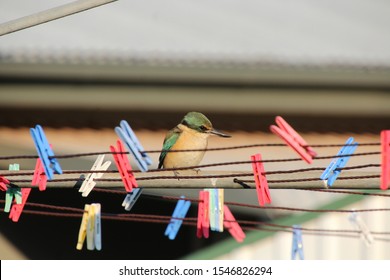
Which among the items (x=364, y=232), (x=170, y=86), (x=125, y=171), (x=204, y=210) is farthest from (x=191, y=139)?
(x=170, y=86)

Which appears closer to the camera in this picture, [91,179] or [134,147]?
[134,147]

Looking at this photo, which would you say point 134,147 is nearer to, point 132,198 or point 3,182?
point 132,198

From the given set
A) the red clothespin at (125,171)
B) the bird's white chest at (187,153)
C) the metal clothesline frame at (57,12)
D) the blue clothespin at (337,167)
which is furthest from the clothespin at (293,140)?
the bird's white chest at (187,153)

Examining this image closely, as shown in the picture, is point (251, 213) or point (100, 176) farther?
point (251, 213)

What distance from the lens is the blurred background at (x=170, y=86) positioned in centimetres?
1110

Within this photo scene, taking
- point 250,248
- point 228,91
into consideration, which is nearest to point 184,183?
point 250,248

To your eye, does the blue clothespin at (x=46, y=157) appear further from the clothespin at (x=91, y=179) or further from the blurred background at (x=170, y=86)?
the blurred background at (x=170, y=86)

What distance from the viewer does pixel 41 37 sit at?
38.0 feet

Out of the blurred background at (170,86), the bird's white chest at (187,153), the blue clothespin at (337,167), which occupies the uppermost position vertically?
the blurred background at (170,86)

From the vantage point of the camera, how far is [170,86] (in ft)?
37.2

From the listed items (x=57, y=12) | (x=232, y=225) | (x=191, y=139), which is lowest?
(x=232, y=225)

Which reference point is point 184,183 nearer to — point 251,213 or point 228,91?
point 251,213

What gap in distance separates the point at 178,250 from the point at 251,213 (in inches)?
84.7

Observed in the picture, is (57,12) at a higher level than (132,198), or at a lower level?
higher
